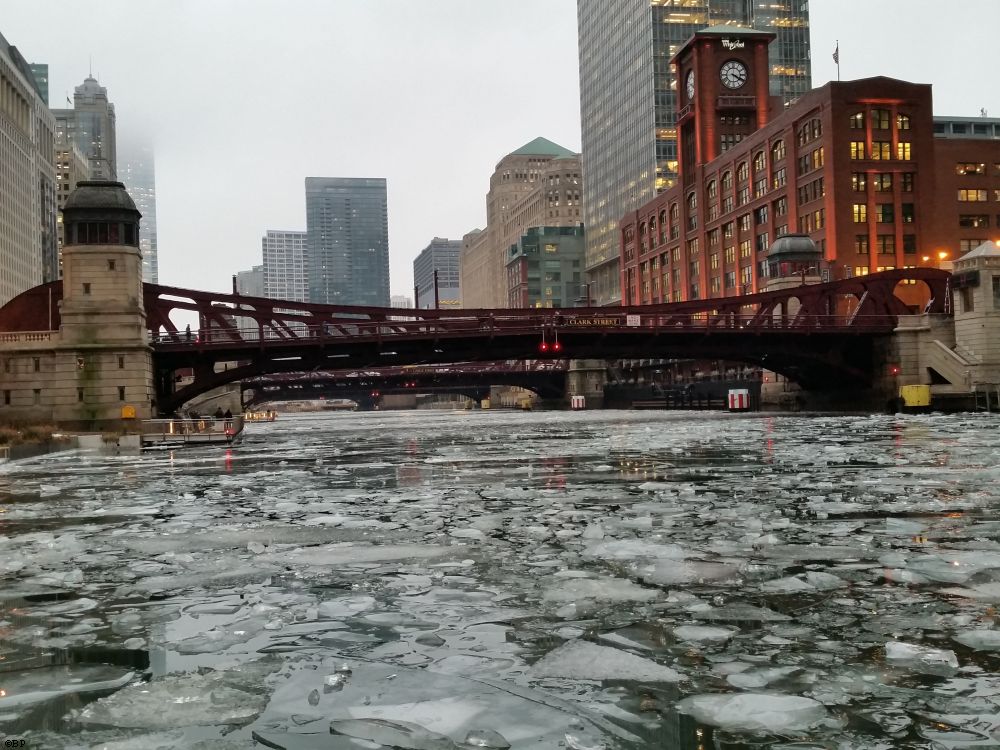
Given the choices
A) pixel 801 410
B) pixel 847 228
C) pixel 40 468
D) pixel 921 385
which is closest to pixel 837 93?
pixel 847 228

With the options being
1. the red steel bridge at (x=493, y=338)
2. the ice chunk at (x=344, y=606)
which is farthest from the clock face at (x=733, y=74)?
the ice chunk at (x=344, y=606)

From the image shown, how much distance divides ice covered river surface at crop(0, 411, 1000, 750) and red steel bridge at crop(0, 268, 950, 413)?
5074 cm

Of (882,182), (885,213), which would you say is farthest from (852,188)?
(885,213)

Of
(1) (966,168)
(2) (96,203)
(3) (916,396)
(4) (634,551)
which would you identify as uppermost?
(1) (966,168)

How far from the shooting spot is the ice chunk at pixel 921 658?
19.9 ft

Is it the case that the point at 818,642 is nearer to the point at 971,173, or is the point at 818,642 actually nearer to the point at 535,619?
the point at 535,619

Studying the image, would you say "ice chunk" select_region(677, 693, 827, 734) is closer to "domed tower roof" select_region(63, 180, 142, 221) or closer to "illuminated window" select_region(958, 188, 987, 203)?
"domed tower roof" select_region(63, 180, 142, 221)

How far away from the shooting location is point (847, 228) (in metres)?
100

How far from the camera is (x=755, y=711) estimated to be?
536cm

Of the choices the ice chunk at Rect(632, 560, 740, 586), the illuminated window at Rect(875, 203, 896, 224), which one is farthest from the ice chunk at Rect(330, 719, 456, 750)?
the illuminated window at Rect(875, 203, 896, 224)

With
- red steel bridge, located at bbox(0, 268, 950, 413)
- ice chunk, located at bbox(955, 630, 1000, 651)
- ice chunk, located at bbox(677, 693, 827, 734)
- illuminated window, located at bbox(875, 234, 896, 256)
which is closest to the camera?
ice chunk, located at bbox(677, 693, 827, 734)

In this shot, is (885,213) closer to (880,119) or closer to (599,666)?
(880,119)

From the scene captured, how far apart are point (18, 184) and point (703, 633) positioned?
20095 cm

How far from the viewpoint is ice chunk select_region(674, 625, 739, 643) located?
6.92m
